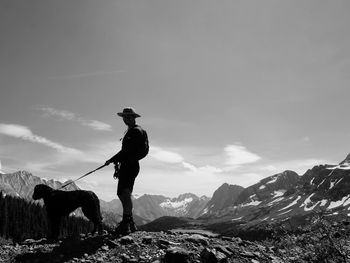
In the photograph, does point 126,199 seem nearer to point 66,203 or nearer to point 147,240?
point 147,240

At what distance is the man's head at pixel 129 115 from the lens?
41.2ft

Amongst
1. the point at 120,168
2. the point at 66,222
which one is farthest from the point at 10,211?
the point at 120,168

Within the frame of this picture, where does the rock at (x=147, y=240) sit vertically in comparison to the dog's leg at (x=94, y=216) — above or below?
below

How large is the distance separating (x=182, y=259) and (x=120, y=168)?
14.5 ft

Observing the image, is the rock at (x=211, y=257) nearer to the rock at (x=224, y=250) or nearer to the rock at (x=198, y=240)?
the rock at (x=224, y=250)

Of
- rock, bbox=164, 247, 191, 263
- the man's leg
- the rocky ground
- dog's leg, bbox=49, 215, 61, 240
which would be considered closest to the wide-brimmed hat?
the man's leg

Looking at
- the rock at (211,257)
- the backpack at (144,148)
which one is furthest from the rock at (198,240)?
the backpack at (144,148)

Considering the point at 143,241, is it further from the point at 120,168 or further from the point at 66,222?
the point at 66,222

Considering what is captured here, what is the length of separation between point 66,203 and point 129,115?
447 centimetres

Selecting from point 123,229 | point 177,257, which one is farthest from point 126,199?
point 177,257

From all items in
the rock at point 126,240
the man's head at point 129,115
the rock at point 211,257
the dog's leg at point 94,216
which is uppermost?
the man's head at point 129,115

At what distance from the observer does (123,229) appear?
11.9 m

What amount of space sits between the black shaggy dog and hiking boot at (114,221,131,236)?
179cm

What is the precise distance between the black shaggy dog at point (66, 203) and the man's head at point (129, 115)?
3.68 meters
